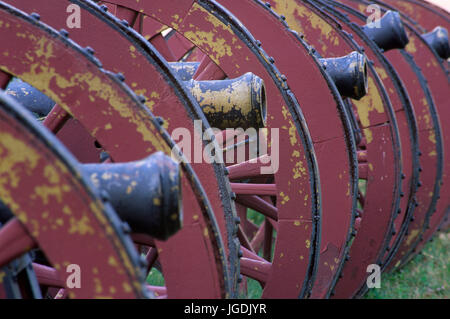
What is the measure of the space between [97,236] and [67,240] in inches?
2.0

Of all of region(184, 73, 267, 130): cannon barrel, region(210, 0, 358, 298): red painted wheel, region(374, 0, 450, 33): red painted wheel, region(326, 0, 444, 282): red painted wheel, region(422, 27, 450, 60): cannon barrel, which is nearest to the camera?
region(184, 73, 267, 130): cannon barrel

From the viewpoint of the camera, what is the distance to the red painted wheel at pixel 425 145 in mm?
4328

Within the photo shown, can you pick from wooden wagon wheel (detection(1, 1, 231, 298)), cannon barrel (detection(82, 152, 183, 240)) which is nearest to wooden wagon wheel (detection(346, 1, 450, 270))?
wooden wagon wheel (detection(1, 1, 231, 298))

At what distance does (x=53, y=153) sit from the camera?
3.29 feet

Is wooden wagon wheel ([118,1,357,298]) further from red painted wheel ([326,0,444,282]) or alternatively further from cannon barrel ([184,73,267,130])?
red painted wheel ([326,0,444,282])

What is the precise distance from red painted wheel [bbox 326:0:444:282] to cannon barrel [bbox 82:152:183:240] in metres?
3.43

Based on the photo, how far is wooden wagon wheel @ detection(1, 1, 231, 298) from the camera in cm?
144

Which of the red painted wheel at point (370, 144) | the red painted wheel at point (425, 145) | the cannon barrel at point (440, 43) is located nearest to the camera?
the red painted wheel at point (370, 144)

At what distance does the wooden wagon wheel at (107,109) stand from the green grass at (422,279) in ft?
8.31

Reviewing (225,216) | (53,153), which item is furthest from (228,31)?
(53,153)

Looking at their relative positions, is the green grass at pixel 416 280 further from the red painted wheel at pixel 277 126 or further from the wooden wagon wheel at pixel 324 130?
the red painted wheel at pixel 277 126

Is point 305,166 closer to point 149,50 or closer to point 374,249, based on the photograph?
point 149,50

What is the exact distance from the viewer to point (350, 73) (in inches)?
105

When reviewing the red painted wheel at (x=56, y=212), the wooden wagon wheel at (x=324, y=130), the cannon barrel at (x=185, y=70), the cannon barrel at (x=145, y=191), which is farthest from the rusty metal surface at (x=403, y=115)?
the red painted wheel at (x=56, y=212)
